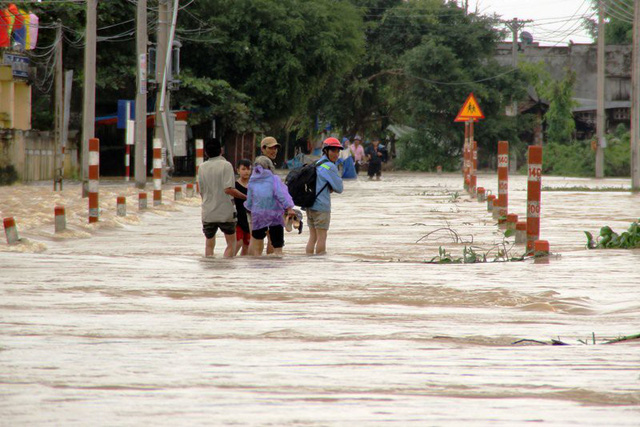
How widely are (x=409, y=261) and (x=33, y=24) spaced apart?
25.2m

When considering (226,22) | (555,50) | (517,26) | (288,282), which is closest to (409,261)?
(288,282)

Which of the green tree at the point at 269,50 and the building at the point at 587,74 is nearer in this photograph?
the green tree at the point at 269,50

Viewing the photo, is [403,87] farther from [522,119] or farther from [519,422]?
[519,422]

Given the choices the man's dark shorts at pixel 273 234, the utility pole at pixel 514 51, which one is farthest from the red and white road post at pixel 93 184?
the utility pole at pixel 514 51

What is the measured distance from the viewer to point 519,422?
4000 mm

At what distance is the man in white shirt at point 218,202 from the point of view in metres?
12.3

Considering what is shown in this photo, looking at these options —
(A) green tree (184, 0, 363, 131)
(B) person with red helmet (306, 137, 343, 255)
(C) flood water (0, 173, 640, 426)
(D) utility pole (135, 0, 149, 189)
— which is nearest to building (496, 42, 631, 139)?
(A) green tree (184, 0, 363, 131)

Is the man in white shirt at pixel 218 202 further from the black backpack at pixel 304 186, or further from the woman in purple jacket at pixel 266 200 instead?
the black backpack at pixel 304 186

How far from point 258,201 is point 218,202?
54cm

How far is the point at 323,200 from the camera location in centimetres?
1259

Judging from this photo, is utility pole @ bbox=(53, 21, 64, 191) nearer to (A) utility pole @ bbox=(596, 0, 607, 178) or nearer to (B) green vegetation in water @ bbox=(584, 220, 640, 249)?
(A) utility pole @ bbox=(596, 0, 607, 178)

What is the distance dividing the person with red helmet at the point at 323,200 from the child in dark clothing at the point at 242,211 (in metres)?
0.72

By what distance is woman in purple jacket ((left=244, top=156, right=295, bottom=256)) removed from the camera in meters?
12.0

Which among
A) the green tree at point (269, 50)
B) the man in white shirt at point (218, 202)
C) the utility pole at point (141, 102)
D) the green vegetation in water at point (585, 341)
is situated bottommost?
the green vegetation in water at point (585, 341)
